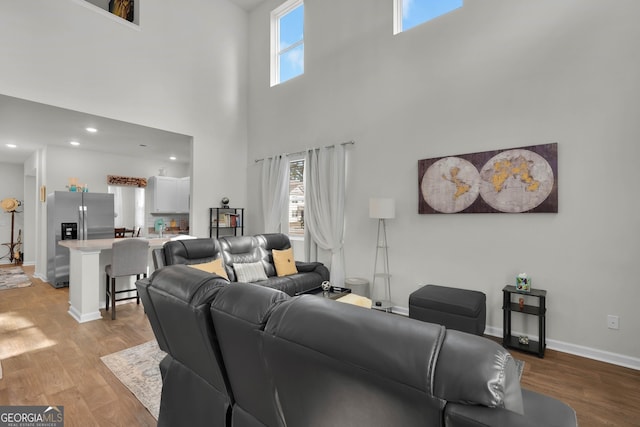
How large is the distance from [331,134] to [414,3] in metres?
2.04

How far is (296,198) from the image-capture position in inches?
218

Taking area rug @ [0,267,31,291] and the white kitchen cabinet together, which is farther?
the white kitchen cabinet

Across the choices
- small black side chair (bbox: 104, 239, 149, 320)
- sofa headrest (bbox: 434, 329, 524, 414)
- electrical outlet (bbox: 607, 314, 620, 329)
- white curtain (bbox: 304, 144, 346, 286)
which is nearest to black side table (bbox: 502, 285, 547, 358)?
electrical outlet (bbox: 607, 314, 620, 329)

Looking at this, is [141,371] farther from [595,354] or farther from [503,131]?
[503,131]

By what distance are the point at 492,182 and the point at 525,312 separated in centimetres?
136

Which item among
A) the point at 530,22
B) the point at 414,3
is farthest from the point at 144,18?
the point at 530,22

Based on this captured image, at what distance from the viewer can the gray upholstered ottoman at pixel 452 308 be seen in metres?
2.81

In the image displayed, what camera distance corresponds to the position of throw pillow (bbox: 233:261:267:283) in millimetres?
3916

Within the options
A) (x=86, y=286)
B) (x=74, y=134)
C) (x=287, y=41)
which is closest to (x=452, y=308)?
(x=86, y=286)

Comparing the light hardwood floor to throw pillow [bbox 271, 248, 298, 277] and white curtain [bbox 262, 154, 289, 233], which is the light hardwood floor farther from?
white curtain [bbox 262, 154, 289, 233]

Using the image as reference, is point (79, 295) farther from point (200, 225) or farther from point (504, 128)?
point (504, 128)

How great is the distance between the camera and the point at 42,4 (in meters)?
3.73

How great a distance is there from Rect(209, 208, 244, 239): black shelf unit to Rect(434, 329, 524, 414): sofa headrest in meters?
5.34

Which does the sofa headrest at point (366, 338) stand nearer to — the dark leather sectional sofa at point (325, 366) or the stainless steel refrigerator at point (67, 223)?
the dark leather sectional sofa at point (325, 366)
